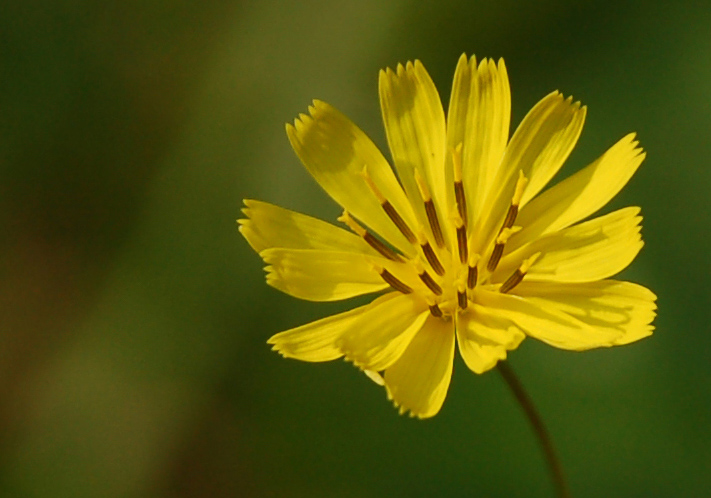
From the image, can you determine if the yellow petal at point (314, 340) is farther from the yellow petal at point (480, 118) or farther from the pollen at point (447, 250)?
the yellow petal at point (480, 118)

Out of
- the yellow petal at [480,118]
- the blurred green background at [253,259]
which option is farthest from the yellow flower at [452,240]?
the blurred green background at [253,259]

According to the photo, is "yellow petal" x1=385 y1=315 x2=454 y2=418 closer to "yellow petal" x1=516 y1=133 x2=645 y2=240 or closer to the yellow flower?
the yellow flower

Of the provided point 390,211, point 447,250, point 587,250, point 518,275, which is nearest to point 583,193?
point 587,250

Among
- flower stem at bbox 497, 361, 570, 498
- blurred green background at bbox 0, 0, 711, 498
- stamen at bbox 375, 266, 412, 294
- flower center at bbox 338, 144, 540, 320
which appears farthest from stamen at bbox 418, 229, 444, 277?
blurred green background at bbox 0, 0, 711, 498

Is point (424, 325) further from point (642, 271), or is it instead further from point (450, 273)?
point (642, 271)

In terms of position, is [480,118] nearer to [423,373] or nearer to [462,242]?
[462,242]

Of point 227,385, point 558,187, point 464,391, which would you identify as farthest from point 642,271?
point 227,385
